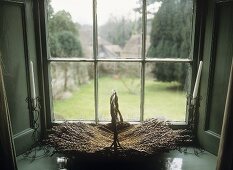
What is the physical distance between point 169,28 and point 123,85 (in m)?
0.54

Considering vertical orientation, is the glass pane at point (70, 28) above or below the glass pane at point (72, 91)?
above

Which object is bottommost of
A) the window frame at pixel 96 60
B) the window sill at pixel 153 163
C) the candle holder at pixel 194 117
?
the window sill at pixel 153 163

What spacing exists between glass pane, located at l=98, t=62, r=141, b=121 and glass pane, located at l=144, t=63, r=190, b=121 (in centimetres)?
8

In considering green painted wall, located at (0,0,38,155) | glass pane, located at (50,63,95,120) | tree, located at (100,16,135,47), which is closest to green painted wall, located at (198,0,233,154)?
tree, located at (100,16,135,47)

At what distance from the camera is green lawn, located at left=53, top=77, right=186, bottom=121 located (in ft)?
6.64

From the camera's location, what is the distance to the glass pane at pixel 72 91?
2000 millimetres

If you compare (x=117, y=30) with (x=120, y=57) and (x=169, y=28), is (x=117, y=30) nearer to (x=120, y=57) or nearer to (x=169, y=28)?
(x=120, y=57)

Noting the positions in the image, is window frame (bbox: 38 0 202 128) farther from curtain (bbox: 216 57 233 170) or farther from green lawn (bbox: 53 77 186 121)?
curtain (bbox: 216 57 233 170)

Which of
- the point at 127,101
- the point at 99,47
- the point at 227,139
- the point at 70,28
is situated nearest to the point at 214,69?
the point at 227,139

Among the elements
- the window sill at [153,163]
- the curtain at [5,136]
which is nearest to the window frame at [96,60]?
the window sill at [153,163]

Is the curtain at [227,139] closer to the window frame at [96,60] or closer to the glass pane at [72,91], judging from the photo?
the window frame at [96,60]

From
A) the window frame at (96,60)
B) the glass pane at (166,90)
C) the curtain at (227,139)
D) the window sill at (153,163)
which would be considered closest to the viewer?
the curtain at (227,139)

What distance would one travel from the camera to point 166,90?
6.92 feet

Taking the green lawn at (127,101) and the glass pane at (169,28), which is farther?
the green lawn at (127,101)
